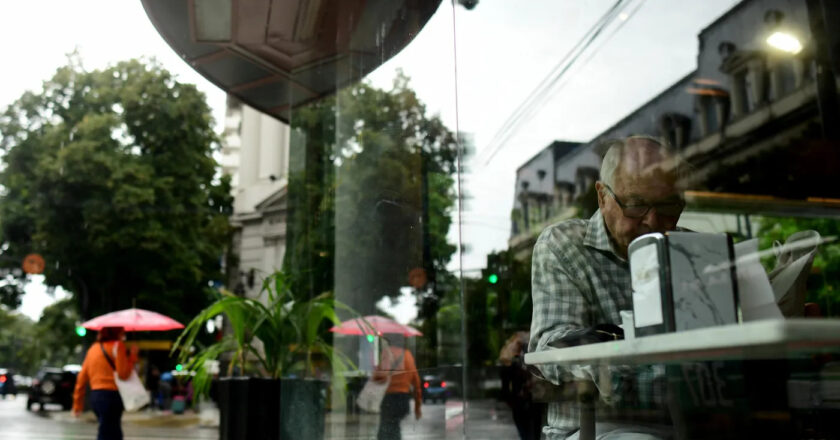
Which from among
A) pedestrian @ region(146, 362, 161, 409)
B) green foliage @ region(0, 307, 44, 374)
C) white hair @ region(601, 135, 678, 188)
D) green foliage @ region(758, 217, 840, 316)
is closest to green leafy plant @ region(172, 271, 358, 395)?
white hair @ region(601, 135, 678, 188)

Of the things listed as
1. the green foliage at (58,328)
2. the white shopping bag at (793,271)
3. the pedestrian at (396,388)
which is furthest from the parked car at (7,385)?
the white shopping bag at (793,271)

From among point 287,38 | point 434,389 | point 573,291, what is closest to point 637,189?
point 573,291

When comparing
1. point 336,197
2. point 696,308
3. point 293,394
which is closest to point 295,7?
point 336,197

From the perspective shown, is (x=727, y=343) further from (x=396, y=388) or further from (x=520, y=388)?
(x=396, y=388)

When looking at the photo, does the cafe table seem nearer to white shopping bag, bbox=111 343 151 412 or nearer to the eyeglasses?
the eyeglasses

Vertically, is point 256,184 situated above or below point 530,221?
above

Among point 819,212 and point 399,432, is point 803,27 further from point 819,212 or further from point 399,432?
point 399,432

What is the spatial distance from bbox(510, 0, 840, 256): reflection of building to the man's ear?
0.61ft

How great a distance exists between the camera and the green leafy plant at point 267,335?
4.60 metres

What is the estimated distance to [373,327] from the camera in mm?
3969

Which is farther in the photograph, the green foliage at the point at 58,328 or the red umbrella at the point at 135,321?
the green foliage at the point at 58,328

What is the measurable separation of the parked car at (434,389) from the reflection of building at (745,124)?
1109mm

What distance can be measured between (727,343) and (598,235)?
101 cm

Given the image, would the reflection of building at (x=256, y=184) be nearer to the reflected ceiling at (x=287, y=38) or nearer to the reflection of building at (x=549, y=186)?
the reflected ceiling at (x=287, y=38)
